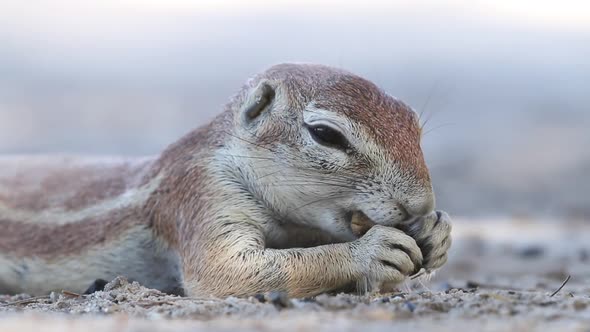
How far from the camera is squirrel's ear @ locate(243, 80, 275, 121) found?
707 centimetres

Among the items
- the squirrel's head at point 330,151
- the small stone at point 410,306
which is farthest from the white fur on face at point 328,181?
the small stone at point 410,306

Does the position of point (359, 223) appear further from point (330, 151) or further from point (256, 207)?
point (256, 207)

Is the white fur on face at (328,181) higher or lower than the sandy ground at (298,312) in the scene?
higher

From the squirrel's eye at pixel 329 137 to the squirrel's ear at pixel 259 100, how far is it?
A: 21.8 inches

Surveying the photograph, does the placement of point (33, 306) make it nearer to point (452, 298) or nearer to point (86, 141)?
point (452, 298)

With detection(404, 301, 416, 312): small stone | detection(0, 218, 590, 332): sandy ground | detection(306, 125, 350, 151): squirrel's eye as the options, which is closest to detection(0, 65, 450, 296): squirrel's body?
detection(306, 125, 350, 151): squirrel's eye

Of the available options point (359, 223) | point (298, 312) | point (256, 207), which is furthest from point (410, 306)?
point (256, 207)

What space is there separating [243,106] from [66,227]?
1.64 meters

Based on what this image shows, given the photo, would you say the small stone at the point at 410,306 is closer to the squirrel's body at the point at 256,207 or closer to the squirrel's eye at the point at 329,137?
the squirrel's body at the point at 256,207

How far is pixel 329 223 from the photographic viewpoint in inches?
258

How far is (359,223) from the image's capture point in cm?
650

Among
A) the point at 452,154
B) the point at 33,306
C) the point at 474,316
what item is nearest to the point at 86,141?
the point at 452,154

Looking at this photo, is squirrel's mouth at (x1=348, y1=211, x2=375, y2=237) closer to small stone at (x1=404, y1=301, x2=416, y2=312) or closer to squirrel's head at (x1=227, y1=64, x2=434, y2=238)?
squirrel's head at (x1=227, y1=64, x2=434, y2=238)

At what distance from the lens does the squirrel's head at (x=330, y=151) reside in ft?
20.6
